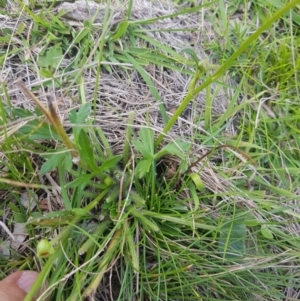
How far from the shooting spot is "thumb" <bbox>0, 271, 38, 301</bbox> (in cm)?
115

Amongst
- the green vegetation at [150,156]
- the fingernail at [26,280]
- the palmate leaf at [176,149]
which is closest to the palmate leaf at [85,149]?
the green vegetation at [150,156]

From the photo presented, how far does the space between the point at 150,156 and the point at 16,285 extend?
541 millimetres

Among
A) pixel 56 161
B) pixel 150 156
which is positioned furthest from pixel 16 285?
pixel 150 156

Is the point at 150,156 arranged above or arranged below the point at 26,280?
above

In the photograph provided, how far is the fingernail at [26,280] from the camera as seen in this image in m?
1.15

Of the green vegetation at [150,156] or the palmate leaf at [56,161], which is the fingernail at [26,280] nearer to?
the green vegetation at [150,156]

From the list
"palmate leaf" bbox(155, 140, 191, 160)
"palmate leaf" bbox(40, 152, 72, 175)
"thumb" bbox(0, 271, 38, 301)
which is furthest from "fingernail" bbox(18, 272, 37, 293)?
"palmate leaf" bbox(155, 140, 191, 160)

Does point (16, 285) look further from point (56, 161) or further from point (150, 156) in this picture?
point (150, 156)

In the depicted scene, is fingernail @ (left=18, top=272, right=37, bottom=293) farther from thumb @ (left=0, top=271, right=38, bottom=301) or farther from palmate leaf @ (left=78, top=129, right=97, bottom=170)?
palmate leaf @ (left=78, top=129, right=97, bottom=170)

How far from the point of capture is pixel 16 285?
45.7 inches

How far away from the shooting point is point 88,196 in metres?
1.17

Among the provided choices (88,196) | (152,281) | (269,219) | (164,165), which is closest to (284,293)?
(269,219)

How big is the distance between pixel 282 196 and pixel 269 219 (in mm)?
88

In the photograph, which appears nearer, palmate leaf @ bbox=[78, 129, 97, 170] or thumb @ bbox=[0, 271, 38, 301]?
palmate leaf @ bbox=[78, 129, 97, 170]
